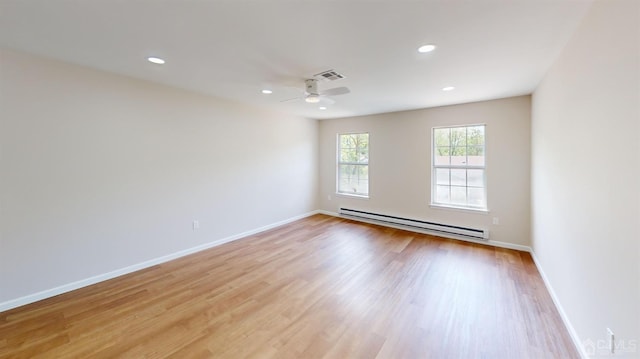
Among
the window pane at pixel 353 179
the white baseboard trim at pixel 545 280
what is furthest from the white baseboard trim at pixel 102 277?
the white baseboard trim at pixel 545 280

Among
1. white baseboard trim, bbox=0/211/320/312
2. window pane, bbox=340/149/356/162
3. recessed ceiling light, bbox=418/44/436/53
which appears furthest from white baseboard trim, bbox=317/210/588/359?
white baseboard trim, bbox=0/211/320/312

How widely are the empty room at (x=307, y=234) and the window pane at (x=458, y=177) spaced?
1.5 inches

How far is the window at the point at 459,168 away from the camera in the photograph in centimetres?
429

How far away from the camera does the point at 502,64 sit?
8.40 feet

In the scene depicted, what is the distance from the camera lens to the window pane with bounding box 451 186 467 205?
4.47 m

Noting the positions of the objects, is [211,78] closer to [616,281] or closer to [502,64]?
[502,64]

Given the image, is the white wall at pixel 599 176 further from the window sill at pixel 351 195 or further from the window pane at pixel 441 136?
the window sill at pixel 351 195

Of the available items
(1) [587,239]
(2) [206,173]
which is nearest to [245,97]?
(2) [206,173]

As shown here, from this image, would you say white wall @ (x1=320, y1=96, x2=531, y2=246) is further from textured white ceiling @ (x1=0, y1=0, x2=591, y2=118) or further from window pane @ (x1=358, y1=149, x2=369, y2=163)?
textured white ceiling @ (x1=0, y1=0, x2=591, y2=118)

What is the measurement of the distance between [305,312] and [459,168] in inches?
146

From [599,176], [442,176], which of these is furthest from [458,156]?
[599,176]

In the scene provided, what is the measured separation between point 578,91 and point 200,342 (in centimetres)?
350

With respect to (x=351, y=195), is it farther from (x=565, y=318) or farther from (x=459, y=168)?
(x=565, y=318)

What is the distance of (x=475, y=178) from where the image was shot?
4.34m
